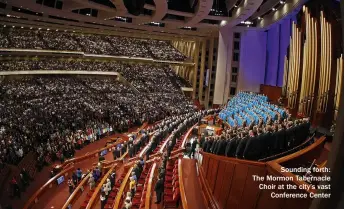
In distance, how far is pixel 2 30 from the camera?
25.8m

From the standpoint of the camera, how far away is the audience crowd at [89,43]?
25.4 meters

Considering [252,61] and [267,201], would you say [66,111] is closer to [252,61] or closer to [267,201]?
[252,61]

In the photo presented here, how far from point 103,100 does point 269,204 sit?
2008cm

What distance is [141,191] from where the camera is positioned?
29.9 ft

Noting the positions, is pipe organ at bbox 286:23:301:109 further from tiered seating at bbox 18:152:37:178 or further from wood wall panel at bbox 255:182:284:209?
tiered seating at bbox 18:152:37:178

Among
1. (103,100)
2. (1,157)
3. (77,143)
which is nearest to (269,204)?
(1,157)

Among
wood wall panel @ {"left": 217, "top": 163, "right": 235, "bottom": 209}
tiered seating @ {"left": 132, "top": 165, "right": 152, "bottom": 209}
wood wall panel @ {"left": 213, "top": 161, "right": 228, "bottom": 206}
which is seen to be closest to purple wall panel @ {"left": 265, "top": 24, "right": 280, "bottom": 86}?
tiered seating @ {"left": 132, "top": 165, "right": 152, "bottom": 209}

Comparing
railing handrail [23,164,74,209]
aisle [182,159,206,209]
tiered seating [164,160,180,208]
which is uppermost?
aisle [182,159,206,209]

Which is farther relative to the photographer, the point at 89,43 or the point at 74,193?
the point at 89,43

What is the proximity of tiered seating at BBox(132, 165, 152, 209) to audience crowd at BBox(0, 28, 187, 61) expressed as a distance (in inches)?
693

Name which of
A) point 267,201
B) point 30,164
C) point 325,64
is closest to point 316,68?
point 325,64

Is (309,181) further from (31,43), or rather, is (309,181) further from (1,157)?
(31,43)

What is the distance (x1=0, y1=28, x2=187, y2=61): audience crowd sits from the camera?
2542 centimetres

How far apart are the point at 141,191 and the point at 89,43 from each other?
25.0 m
